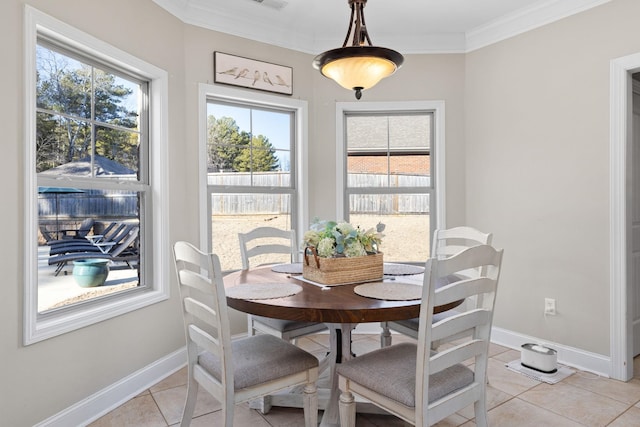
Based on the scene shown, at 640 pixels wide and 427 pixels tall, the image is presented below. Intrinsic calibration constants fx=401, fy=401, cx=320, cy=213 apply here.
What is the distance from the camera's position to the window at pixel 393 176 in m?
3.77

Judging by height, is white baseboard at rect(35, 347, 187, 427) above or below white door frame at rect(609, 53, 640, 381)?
below

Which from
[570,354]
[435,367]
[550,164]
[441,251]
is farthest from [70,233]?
[570,354]

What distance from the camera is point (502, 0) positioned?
9.98 ft

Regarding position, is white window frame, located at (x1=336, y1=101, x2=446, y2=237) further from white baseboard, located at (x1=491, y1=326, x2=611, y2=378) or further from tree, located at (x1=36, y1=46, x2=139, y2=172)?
tree, located at (x1=36, y1=46, x2=139, y2=172)

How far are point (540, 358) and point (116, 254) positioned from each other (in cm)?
294

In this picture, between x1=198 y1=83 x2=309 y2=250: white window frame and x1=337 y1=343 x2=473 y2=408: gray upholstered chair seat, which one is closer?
x1=337 y1=343 x2=473 y2=408: gray upholstered chair seat

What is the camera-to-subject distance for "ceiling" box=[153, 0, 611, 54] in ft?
9.96

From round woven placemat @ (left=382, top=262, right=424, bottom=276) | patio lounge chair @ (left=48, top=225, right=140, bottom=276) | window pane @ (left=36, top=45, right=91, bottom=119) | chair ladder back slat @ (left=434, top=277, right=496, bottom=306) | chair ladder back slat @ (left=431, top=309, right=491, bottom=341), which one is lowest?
chair ladder back slat @ (left=431, top=309, right=491, bottom=341)

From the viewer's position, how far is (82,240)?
2.35m

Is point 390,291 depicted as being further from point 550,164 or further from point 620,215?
point 550,164

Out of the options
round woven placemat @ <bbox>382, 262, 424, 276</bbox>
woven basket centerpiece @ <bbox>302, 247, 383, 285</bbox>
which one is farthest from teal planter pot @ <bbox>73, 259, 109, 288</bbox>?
round woven placemat @ <bbox>382, 262, 424, 276</bbox>

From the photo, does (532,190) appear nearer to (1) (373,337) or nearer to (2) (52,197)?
(1) (373,337)

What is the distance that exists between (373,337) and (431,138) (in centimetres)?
190

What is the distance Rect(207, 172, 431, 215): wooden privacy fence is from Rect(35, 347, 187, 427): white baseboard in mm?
1184
